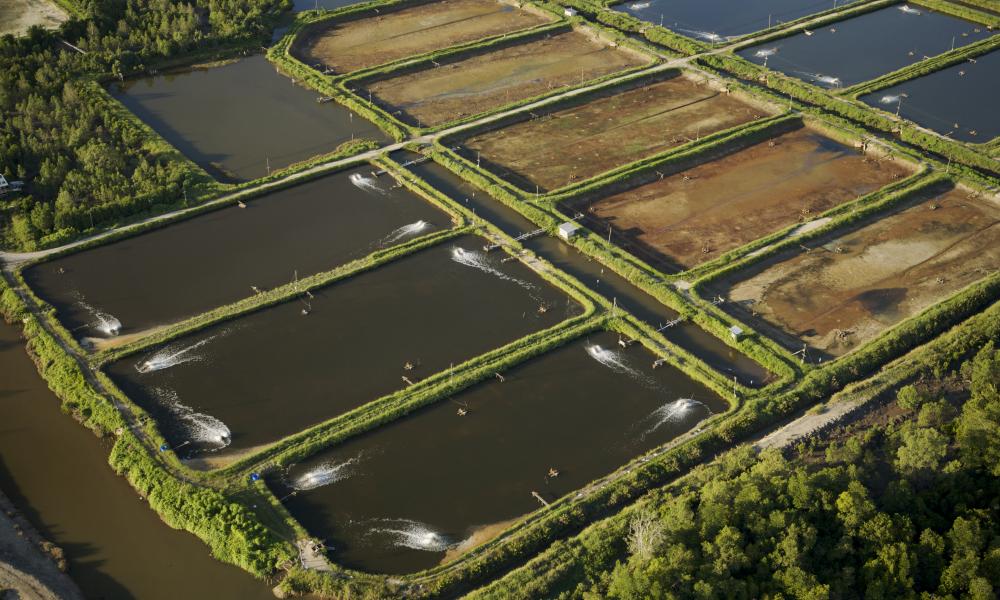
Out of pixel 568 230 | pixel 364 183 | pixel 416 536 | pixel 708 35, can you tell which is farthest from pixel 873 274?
pixel 708 35

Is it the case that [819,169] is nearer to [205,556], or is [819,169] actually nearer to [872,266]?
[872,266]

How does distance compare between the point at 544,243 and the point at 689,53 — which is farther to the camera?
the point at 689,53

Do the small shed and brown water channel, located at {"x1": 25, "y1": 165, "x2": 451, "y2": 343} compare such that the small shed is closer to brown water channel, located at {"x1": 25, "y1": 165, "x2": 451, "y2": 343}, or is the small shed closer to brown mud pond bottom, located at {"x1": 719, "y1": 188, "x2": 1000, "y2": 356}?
brown water channel, located at {"x1": 25, "y1": 165, "x2": 451, "y2": 343}

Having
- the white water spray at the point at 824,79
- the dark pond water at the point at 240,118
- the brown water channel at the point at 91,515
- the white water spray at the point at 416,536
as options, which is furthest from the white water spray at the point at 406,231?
the white water spray at the point at 824,79

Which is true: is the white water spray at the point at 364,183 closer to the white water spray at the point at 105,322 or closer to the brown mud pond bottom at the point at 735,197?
the brown mud pond bottom at the point at 735,197

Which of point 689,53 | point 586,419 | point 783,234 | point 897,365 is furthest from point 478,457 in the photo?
point 689,53

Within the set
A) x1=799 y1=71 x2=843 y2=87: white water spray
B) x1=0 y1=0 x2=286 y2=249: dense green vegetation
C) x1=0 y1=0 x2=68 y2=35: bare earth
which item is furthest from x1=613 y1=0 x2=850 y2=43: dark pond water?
x1=0 y1=0 x2=68 y2=35: bare earth
